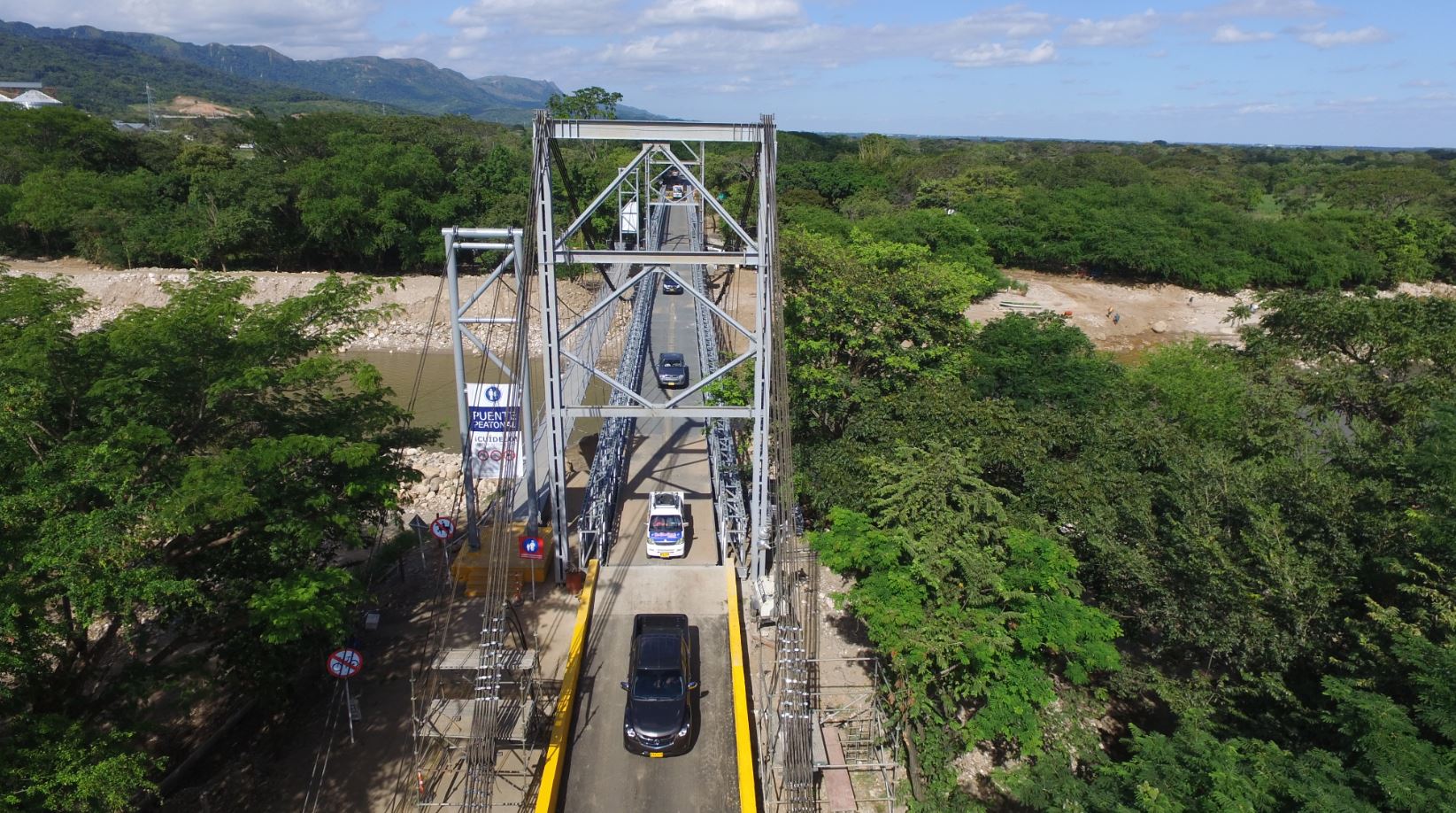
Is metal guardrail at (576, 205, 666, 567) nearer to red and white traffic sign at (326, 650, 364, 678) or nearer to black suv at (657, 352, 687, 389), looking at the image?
black suv at (657, 352, 687, 389)

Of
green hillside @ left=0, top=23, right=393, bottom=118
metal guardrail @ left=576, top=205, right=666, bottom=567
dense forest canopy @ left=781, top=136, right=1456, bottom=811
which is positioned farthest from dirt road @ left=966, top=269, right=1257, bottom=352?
green hillside @ left=0, top=23, right=393, bottom=118

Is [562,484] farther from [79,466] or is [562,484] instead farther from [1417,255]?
[1417,255]

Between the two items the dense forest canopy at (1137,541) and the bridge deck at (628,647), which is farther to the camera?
the bridge deck at (628,647)

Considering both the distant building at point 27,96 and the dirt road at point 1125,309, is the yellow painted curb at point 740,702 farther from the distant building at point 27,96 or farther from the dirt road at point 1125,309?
the distant building at point 27,96

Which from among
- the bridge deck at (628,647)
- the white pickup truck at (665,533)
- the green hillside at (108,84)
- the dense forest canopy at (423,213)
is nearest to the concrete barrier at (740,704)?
the bridge deck at (628,647)

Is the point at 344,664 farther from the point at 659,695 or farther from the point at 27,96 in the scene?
the point at 27,96

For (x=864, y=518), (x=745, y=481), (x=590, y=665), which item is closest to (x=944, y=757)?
(x=864, y=518)

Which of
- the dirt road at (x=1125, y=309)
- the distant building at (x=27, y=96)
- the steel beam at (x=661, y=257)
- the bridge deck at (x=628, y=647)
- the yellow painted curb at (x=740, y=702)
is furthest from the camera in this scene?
the distant building at (x=27, y=96)

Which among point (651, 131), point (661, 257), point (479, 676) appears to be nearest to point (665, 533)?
point (479, 676)
